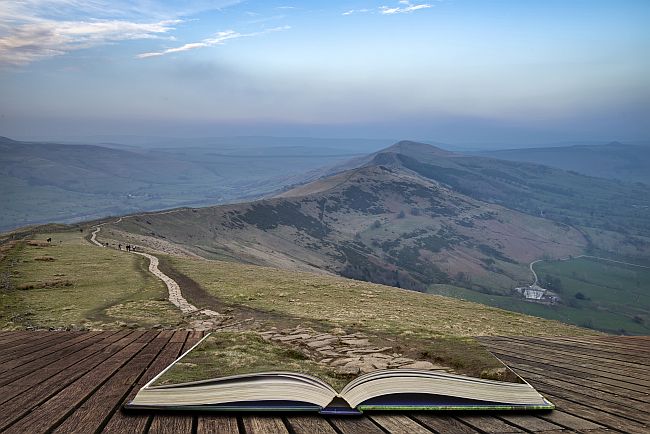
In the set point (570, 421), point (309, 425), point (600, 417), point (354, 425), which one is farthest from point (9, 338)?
point (600, 417)

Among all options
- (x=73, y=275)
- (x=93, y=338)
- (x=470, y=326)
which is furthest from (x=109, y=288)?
(x=470, y=326)

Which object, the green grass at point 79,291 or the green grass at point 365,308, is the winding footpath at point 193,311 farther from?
the green grass at point 365,308

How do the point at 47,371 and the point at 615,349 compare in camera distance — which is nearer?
the point at 47,371

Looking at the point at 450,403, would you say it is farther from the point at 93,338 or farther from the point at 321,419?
the point at 93,338

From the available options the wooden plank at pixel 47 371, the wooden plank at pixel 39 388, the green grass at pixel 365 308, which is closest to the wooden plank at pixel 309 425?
the wooden plank at pixel 39 388

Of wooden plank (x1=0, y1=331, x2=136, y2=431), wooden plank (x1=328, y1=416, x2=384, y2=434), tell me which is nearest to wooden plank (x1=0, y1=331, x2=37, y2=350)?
wooden plank (x1=0, y1=331, x2=136, y2=431)

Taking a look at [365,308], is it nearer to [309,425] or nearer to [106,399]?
[106,399]

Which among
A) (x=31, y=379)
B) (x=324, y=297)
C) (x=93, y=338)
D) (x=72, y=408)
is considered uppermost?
(x=72, y=408)
